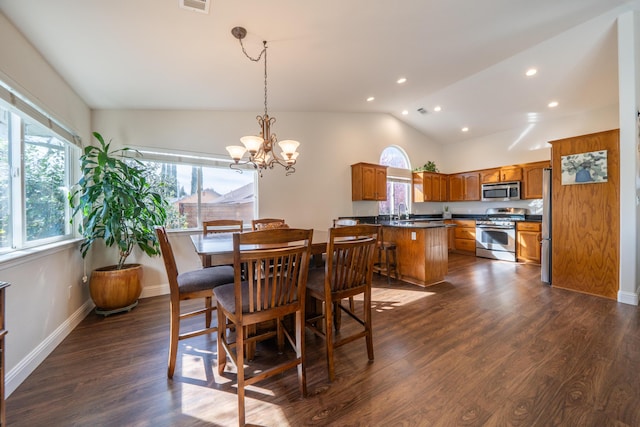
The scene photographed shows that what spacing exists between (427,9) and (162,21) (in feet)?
7.52

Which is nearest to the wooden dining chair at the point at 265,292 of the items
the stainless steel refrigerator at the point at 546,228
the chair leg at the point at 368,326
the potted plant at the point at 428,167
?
the chair leg at the point at 368,326

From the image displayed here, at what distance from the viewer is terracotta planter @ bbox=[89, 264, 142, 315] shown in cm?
266

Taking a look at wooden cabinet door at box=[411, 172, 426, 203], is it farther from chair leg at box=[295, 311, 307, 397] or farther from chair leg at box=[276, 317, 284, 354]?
chair leg at box=[295, 311, 307, 397]

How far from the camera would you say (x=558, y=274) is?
3.53 meters

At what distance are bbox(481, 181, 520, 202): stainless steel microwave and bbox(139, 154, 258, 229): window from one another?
17.5 ft

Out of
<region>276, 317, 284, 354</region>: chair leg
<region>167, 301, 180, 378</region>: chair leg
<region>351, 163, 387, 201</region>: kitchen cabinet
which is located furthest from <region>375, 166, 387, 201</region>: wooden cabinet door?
<region>167, 301, 180, 378</region>: chair leg

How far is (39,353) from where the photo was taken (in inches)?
73.9

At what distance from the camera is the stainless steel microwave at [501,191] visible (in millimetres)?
5437

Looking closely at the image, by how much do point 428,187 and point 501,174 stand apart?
1.56 m

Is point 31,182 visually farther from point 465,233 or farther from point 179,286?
point 465,233

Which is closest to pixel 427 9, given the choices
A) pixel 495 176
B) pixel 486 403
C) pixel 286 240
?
pixel 286 240

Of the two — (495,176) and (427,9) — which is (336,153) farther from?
(495,176)

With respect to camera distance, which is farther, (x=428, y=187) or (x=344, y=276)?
(x=428, y=187)

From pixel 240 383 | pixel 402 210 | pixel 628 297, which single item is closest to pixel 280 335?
pixel 240 383
